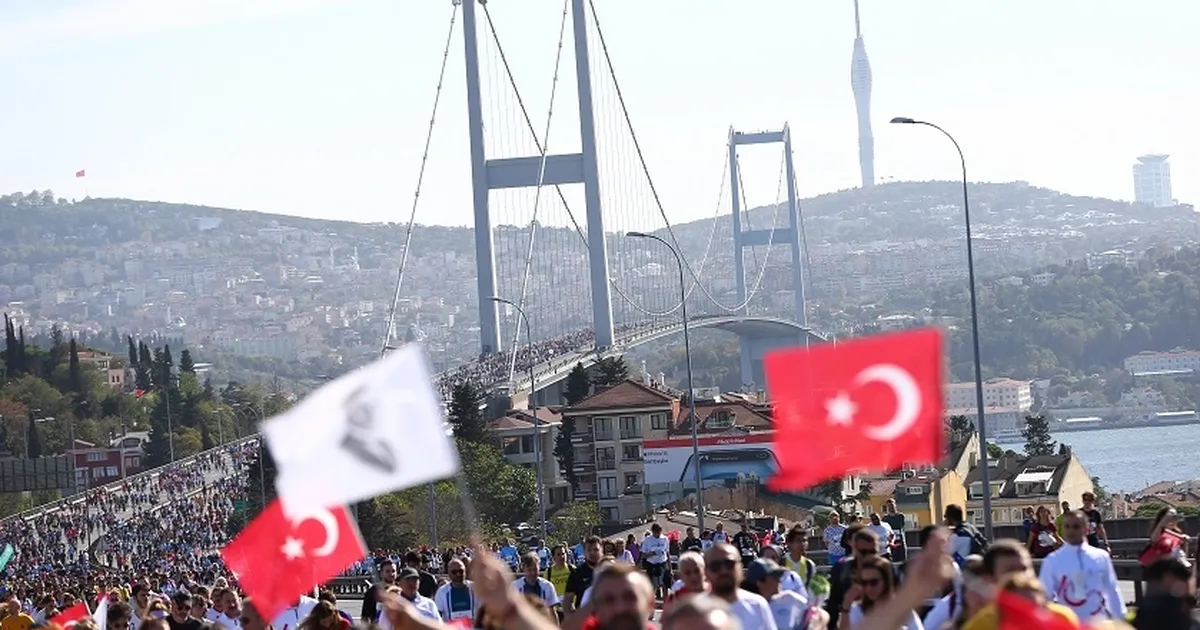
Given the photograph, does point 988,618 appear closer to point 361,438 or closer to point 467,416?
point 361,438

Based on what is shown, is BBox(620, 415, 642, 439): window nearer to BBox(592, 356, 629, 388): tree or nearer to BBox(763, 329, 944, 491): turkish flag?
BBox(592, 356, 629, 388): tree

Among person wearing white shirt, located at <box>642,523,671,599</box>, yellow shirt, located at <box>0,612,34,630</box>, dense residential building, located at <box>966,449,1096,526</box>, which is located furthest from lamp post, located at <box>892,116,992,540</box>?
dense residential building, located at <box>966,449,1096,526</box>

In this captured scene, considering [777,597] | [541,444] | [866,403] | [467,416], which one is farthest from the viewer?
[541,444]

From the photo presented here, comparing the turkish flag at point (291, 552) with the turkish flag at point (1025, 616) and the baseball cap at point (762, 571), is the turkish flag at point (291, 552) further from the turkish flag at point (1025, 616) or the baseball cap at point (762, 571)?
the turkish flag at point (1025, 616)

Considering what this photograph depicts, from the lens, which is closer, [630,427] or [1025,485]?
[1025,485]

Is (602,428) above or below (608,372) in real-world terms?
below

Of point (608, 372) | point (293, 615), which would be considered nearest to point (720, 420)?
point (608, 372)
